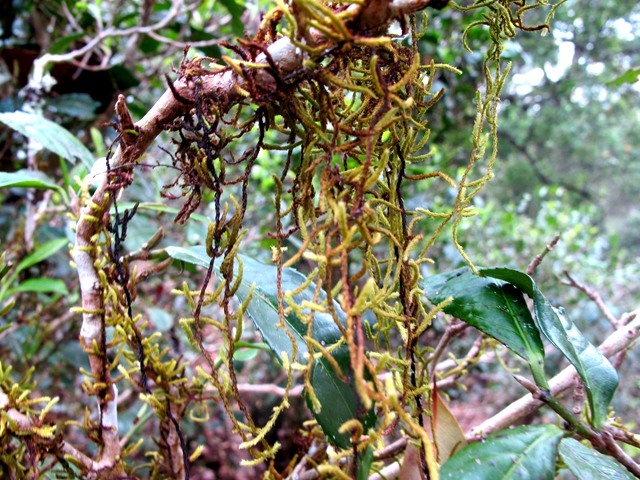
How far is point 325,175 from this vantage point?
27 centimetres

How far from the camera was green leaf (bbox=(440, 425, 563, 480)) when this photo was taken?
250 millimetres

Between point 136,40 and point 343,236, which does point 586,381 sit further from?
point 136,40

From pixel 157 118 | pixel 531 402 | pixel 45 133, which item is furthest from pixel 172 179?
pixel 531 402

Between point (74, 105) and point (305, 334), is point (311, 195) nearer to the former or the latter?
point (305, 334)

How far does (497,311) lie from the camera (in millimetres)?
341

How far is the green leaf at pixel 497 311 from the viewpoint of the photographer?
319 millimetres

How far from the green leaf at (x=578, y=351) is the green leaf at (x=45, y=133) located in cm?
53

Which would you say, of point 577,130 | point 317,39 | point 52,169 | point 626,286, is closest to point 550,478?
point 317,39

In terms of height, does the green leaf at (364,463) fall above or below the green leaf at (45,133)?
below

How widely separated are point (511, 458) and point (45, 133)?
0.61m

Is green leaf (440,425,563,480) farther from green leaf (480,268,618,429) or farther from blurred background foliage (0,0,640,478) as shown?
blurred background foliage (0,0,640,478)

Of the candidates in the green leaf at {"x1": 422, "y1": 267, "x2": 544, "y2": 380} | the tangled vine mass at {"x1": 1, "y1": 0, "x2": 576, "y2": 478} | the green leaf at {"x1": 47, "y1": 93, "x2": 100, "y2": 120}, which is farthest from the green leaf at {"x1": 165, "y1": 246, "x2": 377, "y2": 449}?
the green leaf at {"x1": 47, "y1": 93, "x2": 100, "y2": 120}

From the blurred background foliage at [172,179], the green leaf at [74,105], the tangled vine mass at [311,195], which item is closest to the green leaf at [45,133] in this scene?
the blurred background foliage at [172,179]

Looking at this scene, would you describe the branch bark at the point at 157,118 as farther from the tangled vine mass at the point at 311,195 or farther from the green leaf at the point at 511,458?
the green leaf at the point at 511,458
